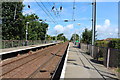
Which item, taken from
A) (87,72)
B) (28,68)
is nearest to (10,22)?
(28,68)

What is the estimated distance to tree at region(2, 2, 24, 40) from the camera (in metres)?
30.9

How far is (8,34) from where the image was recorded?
31375 millimetres

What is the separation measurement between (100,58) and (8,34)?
23.1 m

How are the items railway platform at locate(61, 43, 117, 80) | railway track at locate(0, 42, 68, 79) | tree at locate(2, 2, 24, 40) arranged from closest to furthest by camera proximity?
railway platform at locate(61, 43, 117, 80) → railway track at locate(0, 42, 68, 79) → tree at locate(2, 2, 24, 40)

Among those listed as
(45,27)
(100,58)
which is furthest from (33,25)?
(100,58)

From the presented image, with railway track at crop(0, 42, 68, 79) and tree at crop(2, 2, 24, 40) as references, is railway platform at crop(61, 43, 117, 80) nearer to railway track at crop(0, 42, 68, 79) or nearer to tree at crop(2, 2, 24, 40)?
railway track at crop(0, 42, 68, 79)

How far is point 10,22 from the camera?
104ft

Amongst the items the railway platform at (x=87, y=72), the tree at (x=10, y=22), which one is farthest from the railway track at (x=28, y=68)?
the tree at (x=10, y=22)

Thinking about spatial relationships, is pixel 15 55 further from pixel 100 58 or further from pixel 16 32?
pixel 16 32

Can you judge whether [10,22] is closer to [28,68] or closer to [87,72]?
[28,68]

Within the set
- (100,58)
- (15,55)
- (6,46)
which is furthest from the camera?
(6,46)

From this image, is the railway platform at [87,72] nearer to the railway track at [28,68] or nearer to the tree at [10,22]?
the railway track at [28,68]

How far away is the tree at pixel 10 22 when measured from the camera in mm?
30906

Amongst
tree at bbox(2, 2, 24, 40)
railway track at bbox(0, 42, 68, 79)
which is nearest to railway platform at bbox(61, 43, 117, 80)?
railway track at bbox(0, 42, 68, 79)
